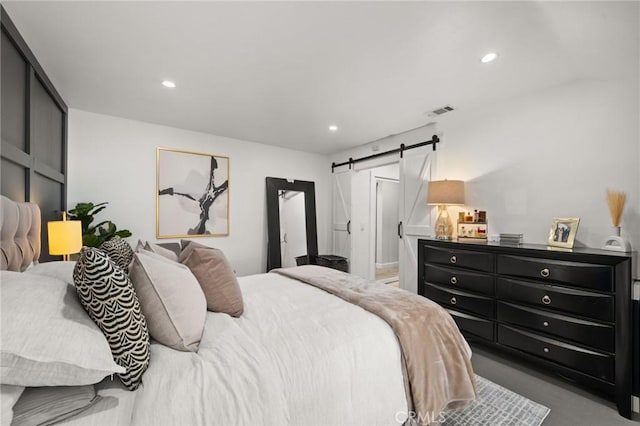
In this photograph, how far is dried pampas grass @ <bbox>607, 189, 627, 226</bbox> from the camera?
220cm

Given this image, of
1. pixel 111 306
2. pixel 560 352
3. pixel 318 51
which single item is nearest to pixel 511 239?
pixel 560 352

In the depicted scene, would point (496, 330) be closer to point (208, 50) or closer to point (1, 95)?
point (208, 50)

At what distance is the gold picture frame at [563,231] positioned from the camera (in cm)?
239

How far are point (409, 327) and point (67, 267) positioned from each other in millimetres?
1873

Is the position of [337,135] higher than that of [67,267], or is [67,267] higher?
[337,135]

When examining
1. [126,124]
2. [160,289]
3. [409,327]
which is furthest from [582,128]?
[126,124]

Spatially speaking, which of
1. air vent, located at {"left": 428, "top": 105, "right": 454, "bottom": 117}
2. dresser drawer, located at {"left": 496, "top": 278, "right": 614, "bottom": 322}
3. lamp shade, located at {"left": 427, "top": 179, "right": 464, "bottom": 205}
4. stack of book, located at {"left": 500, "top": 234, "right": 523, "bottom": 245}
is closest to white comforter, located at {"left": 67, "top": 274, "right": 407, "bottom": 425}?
dresser drawer, located at {"left": 496, "top": 278, "right": 614, "bottom": 322}

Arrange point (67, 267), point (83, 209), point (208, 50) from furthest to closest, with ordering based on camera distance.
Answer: point (83, 209)
point (208, 50)
point (67, 267)

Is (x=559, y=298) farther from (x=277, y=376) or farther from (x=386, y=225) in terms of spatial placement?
(x=386, y=225)

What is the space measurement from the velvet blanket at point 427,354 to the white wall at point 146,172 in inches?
122

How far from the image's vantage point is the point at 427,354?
1468mm

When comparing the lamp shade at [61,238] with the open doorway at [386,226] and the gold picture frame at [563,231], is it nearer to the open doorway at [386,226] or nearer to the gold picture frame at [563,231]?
the gold picture frame at [563,231]

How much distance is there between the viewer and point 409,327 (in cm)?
148

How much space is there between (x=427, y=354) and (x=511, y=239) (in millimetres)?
1931
